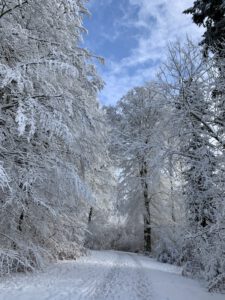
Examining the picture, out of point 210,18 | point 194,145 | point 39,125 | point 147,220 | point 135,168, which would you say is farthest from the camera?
point 135,168

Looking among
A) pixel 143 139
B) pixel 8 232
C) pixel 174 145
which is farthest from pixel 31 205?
pixel 174 145

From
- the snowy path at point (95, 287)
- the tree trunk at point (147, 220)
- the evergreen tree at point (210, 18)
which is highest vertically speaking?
the evergreen tree at point (210, 18)

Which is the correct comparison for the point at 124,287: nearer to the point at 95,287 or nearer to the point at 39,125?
the point at 95,287

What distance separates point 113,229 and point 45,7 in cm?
1933

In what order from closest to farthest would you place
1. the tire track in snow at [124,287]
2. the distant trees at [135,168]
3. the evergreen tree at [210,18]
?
the tire track in snow at [124,287]
the evergreen tree at [210,18]
the distant trees at [135,168]

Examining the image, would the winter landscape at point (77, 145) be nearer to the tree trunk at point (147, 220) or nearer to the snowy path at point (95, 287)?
the snowy path at point (95, 287)

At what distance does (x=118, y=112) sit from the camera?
25.8 meters

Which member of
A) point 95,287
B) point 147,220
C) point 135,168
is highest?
point 135,168

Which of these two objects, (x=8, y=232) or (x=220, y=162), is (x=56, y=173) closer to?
(x=8, y=232)

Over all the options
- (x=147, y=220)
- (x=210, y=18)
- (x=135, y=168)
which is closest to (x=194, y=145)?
(x=210, y=18)

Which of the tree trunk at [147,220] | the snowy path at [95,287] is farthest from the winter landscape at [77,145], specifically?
the tree trunk at [147,220]

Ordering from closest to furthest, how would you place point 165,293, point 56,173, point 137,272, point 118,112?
point 165,293, point 56,173, point 137,272, point 118,112

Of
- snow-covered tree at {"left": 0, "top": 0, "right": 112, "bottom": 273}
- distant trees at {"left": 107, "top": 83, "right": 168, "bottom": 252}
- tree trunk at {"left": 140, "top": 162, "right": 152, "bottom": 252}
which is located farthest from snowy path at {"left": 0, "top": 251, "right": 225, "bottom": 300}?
tree trunk at {"left": 140, "top": 162, "right": 152, "bottom": 252}

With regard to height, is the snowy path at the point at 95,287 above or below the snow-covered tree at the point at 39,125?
below
